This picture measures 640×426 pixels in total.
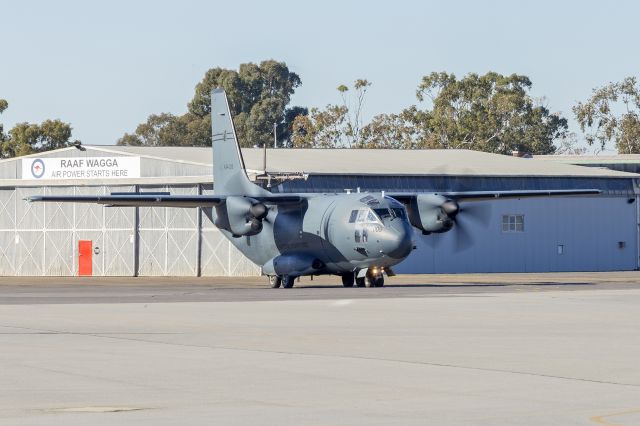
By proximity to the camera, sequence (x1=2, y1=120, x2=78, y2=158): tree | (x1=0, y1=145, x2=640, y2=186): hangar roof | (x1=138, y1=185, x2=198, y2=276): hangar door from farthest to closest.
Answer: (x1=2, y1=120, x2=78, y2=158): tree
(x1=0, y1=145, x2=640, y2=186): hangar roof
(x1=138, y1=185, x2=198, y2=276): hangar door

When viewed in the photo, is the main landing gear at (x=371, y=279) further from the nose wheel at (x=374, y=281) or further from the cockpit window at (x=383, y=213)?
the cockpit window at (x=383, y=213)

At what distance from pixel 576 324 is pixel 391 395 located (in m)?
12.8

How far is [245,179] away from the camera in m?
53.8

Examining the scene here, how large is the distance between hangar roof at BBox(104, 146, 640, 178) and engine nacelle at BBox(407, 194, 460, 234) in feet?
56.0

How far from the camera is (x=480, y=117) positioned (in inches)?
5477

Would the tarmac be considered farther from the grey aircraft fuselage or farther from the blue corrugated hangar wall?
the blue corrugated hangar wall

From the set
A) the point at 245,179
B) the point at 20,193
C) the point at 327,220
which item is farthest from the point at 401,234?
the point at 20,193

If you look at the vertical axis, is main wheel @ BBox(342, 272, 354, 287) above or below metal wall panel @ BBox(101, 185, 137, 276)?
below

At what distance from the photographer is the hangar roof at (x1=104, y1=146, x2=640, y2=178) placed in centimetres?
6956

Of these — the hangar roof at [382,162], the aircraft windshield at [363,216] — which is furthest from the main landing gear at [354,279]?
the hangar roof at [382,162]

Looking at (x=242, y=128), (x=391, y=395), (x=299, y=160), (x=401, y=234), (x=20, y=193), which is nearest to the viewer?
(x=391, y=395)

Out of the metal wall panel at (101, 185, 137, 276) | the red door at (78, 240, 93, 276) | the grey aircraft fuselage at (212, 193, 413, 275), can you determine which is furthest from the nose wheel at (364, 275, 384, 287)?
the red door at (78, 240, 93, 276)

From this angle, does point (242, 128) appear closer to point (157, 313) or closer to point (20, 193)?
point (20, 193)

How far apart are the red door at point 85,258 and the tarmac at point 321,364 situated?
126 ft
